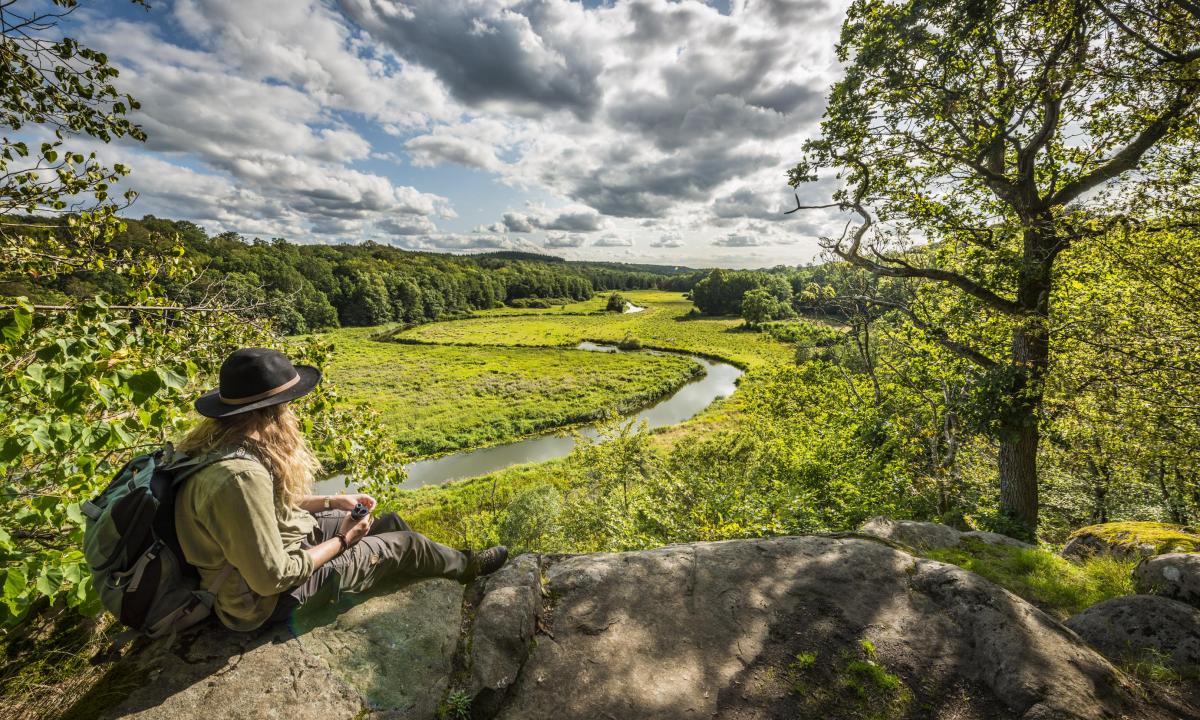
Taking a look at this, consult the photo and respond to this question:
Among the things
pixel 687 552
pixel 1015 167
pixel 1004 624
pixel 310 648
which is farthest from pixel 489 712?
pixel 1015 167

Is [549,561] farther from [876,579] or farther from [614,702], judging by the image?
[876,579]

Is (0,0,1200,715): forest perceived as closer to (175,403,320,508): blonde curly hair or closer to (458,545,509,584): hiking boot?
(175,403,320,508): blonde curly hair

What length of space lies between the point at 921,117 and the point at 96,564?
12147mm

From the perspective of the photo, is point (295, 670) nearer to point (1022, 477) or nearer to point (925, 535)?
point (925, 535)

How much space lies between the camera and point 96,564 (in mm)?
2701

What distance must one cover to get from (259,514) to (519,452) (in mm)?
27515

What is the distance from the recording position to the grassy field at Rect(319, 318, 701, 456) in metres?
32.7


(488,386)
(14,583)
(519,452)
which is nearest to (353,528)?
(14,583)

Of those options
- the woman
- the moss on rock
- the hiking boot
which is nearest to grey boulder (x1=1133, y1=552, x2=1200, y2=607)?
the moss on rock

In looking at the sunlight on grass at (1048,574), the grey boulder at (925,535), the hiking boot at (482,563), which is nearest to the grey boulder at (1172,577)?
the sunlight on grass at (1048,574)

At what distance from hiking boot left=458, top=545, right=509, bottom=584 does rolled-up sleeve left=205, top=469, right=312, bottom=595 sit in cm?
187

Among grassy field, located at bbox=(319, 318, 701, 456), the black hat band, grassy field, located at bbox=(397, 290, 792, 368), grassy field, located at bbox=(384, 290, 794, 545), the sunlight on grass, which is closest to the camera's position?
the black hat band

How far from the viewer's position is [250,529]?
2.77 meters

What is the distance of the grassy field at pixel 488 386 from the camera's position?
107ft
